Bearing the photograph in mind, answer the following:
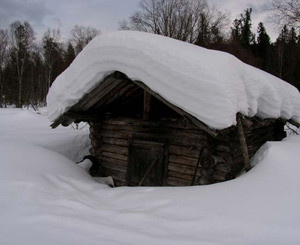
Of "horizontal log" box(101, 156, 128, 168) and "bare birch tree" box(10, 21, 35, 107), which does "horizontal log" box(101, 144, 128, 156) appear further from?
"bare birch tree" box(10, 21, 35, 107)

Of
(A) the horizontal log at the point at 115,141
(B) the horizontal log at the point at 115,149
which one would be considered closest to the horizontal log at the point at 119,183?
(B) the horizontal log at the point at 115,149

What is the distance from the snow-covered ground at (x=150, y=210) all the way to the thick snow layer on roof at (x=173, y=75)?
1083 millimetres

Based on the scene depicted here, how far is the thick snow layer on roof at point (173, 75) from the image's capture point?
4098mm

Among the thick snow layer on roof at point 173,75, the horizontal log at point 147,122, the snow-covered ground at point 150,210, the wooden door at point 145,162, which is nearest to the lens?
the snow-covered ground at point 150,210

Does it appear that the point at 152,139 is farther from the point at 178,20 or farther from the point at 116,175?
the point at 178,20

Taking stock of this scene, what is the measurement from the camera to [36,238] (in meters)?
2.54

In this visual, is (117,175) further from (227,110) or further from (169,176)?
(227,110)

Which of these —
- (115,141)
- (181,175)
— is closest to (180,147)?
(181,175)

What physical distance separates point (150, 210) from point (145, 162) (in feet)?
10.1

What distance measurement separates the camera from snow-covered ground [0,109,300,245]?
8.66 feet

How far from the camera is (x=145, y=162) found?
21.5 ft

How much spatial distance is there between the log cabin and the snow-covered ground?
3.22ft

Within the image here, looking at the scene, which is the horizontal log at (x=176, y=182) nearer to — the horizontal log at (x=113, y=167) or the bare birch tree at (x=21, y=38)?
the horizontal log at (x=113, y=167)

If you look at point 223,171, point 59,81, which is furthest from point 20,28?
point 223,171
